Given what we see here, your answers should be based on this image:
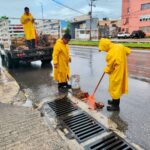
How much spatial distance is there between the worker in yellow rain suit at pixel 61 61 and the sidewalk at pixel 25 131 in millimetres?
1760

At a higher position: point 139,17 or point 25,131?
point 139,17

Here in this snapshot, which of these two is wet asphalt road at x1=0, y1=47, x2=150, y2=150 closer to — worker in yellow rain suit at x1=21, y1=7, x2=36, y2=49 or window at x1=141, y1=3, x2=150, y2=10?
worker in yellow rain suit at x1=21, y1=7, x2=36, y2=49

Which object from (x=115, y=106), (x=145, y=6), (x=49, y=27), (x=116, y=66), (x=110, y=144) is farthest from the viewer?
(x=145, y=6)

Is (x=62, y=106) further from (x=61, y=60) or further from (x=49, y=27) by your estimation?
(x=49, y=27)

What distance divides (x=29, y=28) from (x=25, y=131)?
696 cm

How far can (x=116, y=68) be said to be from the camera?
4445 millimetres

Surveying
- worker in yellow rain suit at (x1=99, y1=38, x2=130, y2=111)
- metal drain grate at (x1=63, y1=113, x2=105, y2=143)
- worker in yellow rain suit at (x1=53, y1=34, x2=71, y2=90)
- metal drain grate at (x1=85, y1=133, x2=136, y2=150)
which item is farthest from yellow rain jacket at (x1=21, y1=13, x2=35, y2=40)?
metal drain grate at (x1=85, y1=133, x2=136, y2=150)

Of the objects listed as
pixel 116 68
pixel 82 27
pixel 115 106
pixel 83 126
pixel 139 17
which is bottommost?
pixel 83 126

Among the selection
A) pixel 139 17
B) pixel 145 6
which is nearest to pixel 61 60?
pixel 145 6

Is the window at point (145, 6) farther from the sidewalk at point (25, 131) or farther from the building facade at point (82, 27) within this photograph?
the sidewalk at point (25, 131)

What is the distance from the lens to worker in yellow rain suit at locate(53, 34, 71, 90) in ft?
20.4

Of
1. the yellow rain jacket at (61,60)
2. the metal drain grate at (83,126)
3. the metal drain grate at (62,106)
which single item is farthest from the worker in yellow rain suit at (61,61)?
the metal drain grate at (83,126)

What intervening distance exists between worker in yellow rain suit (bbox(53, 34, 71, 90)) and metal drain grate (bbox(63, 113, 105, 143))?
6.81 feet

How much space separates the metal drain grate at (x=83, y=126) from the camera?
369cm
